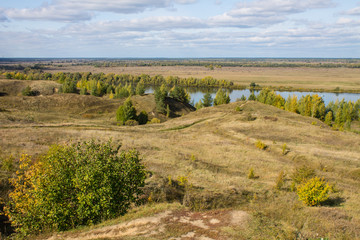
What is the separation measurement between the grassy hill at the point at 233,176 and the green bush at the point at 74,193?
3.92 ft

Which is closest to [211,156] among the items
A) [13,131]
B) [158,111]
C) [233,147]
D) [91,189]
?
[233,147]

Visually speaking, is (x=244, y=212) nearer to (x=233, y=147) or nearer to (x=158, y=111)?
(x=233, y=147)

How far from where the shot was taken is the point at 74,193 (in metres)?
16.3

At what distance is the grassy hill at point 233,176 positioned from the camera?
567 inches

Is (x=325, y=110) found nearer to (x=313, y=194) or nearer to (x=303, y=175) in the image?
(x=303, y=175)

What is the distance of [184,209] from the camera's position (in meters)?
16.7

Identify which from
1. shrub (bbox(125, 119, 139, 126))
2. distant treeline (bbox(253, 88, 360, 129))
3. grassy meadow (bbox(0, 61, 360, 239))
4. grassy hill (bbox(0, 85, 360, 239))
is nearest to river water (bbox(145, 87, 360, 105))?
distant treeline (bbox(253, 88, 360, 129))

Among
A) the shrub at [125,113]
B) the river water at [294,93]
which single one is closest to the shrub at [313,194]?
the shrub at [125,113]

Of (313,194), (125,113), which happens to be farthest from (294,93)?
(313,194)

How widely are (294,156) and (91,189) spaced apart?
29.2m

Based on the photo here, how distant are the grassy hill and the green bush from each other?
1.19 metres

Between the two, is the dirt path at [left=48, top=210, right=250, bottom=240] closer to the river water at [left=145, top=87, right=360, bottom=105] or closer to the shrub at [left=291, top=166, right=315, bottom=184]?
the shrub at [left=291, top=166, right=315, bottom=184]

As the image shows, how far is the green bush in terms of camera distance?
50.2 ft

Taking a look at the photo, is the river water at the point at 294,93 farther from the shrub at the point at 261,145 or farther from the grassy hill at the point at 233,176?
the shrub at the point at 261,145
